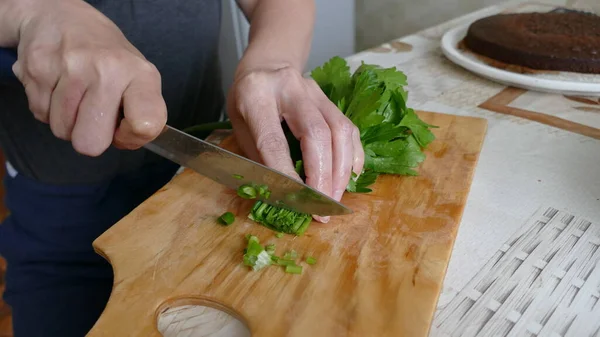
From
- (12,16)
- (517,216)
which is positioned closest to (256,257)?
(517,216)

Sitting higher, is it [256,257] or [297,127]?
[297,127]

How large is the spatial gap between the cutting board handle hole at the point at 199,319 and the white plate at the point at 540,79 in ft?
3.20

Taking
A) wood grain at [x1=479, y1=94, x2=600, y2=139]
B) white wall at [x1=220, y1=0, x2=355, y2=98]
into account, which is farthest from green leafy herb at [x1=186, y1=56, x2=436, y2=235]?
white wall at [x1=220, y1=0, x2=355, y2=98]

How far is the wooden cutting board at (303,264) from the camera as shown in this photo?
65cm

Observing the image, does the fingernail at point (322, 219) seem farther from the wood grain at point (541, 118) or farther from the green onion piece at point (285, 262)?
the wood grain at point (541, 118)

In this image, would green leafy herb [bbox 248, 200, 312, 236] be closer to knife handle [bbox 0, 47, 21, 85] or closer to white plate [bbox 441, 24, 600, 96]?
knife handle [bbox 0, 47, 21, 85]

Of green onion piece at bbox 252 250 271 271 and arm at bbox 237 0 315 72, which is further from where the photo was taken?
arm at bbox 237 0 315 72

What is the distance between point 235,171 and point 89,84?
262 millimetres

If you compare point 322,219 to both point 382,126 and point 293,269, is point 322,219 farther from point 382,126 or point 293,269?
point 382,126

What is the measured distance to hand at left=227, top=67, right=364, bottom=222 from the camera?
2.69 feet

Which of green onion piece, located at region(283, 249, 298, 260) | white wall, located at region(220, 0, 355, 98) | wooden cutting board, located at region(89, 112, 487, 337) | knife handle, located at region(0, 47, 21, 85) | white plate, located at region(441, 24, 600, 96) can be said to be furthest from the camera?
white wall, located at region(220, 0, 355, 98)

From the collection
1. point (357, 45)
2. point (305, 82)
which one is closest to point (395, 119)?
point (305, 82)

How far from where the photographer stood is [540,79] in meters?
1.25

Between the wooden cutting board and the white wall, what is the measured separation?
148 centimetres
